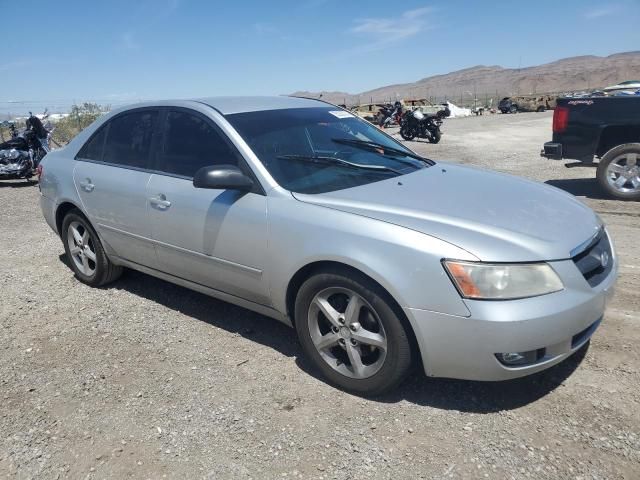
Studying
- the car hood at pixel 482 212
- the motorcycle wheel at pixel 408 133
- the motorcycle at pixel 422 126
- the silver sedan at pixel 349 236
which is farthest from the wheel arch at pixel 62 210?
the motorcycle wheel at pixel 408 133

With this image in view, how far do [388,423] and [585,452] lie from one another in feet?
3.07

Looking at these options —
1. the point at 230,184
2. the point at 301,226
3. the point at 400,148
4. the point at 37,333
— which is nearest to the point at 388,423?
the point at 301,226

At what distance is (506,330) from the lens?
2.44 metres

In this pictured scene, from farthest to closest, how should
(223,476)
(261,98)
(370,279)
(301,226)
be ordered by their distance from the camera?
1. (261,98)
2. (301,226)
3. (370,279)
4. (223,476)

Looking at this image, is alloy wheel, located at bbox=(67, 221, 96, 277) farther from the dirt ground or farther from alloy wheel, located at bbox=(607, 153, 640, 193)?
alloy wheel, located at bbox=(607, 153, 640, 193)

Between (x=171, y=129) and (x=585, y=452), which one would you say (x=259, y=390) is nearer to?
(x=585, y=452)

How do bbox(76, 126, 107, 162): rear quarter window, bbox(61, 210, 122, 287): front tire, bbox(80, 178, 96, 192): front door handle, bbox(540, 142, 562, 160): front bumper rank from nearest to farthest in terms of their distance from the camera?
bbox(80, 178, 96, 192): front door handle → bbox(76, 126, 107, 162): rear quarter window → bbox(61, 210, 122, 287): front tire → bbox(540, 142, 562, 160): front bumper

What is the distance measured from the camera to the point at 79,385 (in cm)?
326

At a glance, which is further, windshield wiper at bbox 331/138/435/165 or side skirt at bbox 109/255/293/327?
windshield wiper at bbox 331/138/435/165

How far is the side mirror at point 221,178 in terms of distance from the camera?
310 centimetres

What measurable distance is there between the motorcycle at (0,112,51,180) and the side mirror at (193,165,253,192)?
10203 millimetres

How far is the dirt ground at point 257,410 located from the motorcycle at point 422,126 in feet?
45.6

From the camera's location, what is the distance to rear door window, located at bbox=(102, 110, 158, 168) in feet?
13.2

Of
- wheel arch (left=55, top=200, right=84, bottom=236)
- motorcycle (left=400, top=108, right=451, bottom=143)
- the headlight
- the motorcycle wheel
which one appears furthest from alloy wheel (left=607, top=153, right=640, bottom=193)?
the motorcycle wheel
